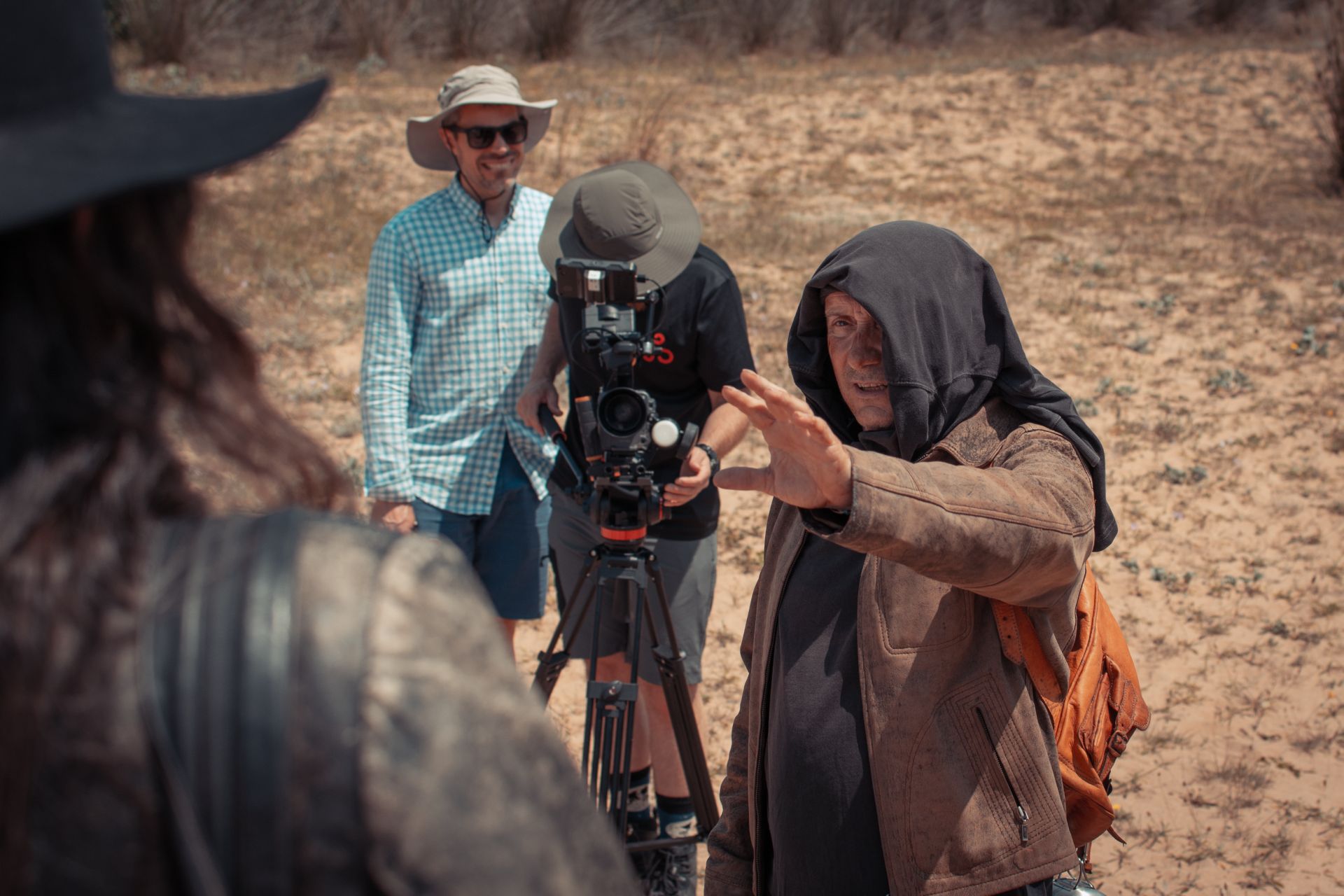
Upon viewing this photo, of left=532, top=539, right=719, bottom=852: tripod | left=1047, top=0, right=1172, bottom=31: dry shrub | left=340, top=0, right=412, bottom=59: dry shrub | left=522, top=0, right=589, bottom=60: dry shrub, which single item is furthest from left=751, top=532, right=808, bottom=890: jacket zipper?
left=1047, top=0, right=1172, bottom=31: dry shrub

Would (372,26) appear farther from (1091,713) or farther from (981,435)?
(1091,713)

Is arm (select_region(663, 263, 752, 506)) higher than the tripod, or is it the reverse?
arm (select_region(663, 263, 752, 506))

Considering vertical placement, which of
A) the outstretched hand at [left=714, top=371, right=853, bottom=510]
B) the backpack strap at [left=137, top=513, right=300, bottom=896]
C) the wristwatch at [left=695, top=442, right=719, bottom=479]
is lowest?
the wristwatch at [left=695, top=442, right=719, bottom=479]

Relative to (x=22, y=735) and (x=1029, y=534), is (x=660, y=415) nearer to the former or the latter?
(x=1029, y=534)

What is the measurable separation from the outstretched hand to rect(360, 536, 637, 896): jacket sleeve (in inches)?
31.1

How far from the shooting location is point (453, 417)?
3.03 metres

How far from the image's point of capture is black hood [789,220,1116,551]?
176 centimetres

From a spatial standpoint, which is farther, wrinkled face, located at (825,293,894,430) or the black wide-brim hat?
wrinkled face, located at (825,293,894,430)

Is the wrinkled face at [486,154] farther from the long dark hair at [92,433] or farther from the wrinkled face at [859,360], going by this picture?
the long dark hair at [92,433]

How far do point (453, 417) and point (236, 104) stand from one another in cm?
223

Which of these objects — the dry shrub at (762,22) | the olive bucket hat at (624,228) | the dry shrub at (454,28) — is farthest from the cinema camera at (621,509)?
the dry shrub at (762,22)

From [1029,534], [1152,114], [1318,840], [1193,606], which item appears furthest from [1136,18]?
[1029,534]

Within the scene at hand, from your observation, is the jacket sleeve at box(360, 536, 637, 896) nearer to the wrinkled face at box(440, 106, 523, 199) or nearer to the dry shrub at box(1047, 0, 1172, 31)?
the wrinkled face at box(440, 106, 523, 199)

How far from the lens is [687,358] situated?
289 cm
